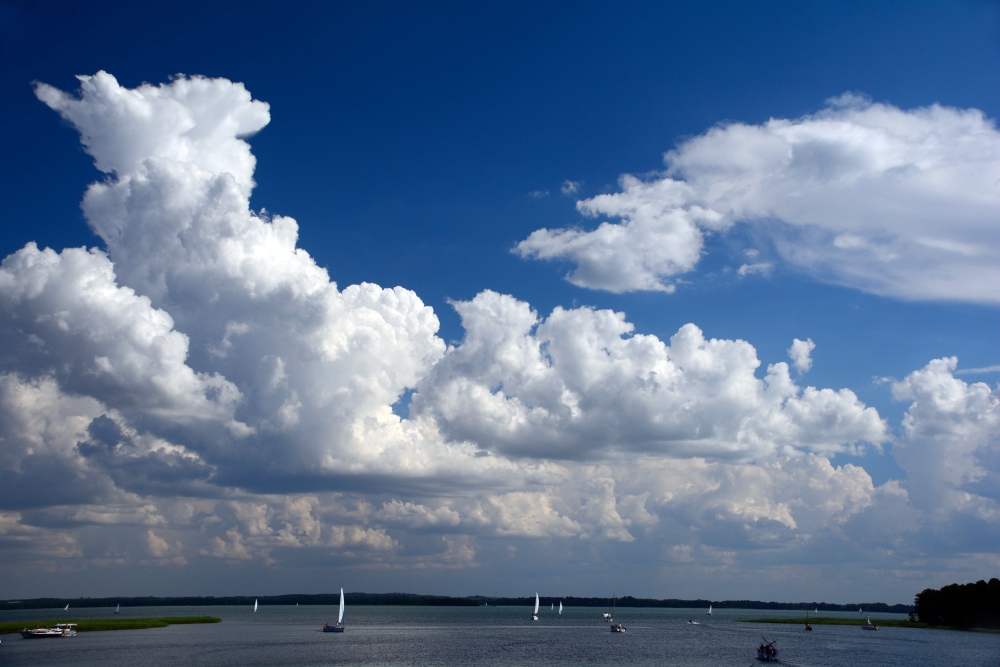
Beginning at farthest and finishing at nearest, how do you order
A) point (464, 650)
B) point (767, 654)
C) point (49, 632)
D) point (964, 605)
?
1. point (964, 605)
2. point (49, 632)
3. point (464, 650)
4. point (767, 654)

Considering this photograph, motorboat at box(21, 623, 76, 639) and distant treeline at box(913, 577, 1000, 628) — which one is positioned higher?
distant treeline at box(913, 577, 1000, 628)

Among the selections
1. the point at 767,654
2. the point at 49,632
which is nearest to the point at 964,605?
the point at 767,654

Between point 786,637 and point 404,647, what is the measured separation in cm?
10206

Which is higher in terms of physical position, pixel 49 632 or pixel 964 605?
pixel 964 605

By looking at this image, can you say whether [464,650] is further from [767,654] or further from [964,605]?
[964,605]

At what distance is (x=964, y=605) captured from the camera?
18212 centimetres

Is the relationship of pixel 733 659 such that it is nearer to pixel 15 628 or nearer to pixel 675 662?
pixel 675 662

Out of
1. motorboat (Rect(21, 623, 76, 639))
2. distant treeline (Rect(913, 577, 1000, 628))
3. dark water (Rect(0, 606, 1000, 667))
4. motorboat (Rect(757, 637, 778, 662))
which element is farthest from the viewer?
distant treeline (Rect(913, 577, 1000, 628))

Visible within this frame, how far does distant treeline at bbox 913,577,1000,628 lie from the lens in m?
174

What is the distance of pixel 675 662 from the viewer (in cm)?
11594

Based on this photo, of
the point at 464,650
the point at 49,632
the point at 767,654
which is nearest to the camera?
the point at 767,654

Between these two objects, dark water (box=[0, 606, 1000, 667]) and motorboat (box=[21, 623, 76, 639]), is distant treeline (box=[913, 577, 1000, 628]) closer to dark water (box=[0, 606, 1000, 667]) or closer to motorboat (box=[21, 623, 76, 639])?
dark water (box=[0, 606, 1000, 667])

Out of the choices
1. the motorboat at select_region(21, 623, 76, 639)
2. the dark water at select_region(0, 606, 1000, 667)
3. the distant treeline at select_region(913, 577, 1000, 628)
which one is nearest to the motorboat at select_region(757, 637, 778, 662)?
the dark water at select_region(0, 606, 1000, 667)

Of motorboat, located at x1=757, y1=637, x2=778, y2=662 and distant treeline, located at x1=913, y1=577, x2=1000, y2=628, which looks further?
distant treeline, located at x1=913, y1=577, x2=1000, y2=628
